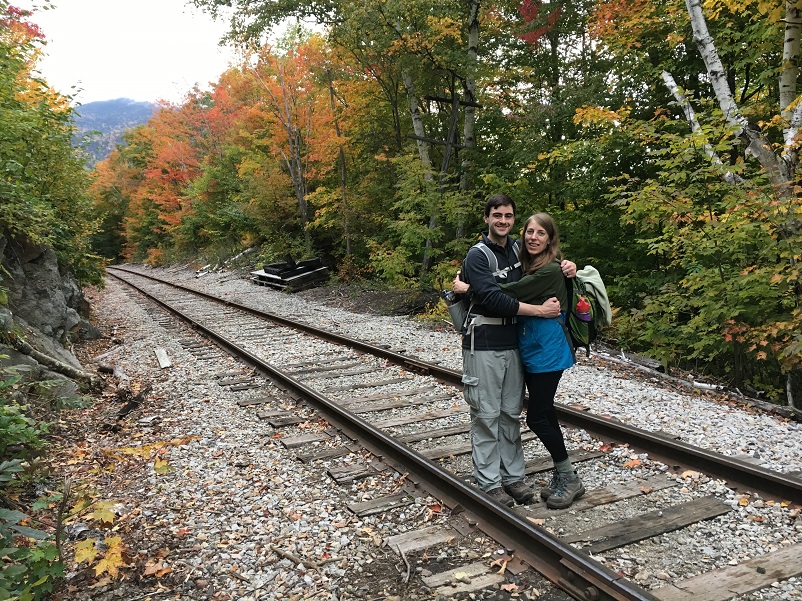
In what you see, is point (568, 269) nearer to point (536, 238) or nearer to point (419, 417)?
point (536, 238)

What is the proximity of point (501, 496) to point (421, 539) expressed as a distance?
2.09ft

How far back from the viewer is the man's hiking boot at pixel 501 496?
3423 millimetres

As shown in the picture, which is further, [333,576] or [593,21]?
[593,21]

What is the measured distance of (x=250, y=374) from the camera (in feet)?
24.3

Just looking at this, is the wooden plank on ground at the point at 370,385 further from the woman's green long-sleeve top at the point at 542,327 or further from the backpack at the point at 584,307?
the backpack at the point at 584,307

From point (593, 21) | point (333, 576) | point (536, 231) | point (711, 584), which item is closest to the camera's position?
point (711, 584)

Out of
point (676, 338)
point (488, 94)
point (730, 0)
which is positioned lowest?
Answer: point (676, 338)

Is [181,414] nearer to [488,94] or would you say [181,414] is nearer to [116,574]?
[116,574]

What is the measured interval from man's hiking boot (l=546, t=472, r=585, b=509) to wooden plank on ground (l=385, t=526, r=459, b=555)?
2.26 feet

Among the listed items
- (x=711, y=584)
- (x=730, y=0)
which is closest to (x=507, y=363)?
(x=711, y=584)

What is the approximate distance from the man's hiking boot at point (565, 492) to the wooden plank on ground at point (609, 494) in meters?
0.04

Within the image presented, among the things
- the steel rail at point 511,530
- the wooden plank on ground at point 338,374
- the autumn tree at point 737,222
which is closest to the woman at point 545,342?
the steel rail at point 511,530

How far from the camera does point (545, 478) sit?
3918mm

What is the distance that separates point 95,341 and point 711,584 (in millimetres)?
11194
